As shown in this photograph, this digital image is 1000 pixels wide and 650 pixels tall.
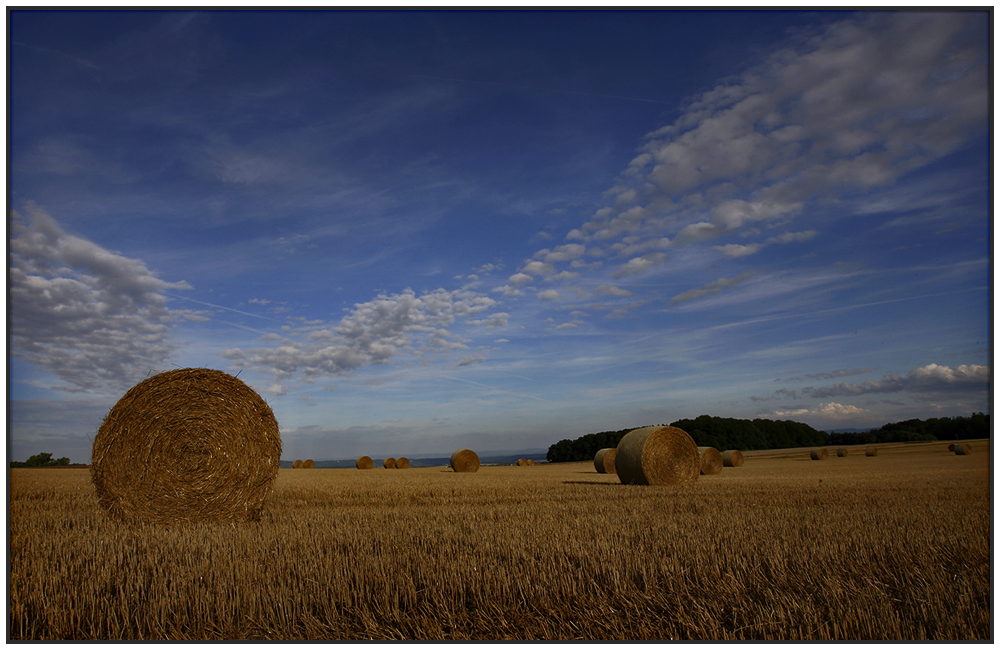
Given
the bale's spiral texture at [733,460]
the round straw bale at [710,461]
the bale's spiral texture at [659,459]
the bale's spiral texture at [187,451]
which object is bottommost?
the bale's spiral texture at [733,460]

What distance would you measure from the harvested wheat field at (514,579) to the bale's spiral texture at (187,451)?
0.87 metres

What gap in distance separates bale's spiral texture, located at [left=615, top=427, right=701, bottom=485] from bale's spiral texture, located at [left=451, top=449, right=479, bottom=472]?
1210 centimetres

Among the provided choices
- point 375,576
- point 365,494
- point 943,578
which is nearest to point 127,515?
point 365,494

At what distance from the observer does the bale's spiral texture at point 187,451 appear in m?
7.48

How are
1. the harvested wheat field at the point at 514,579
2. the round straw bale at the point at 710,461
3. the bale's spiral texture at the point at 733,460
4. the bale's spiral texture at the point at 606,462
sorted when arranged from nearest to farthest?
the harvested wheat field at the point at 514,579, the round straw bale at the point at 710,461, the bale's spiral texture at the point at 606,462, the bale's spiral texture at the point at 733,460

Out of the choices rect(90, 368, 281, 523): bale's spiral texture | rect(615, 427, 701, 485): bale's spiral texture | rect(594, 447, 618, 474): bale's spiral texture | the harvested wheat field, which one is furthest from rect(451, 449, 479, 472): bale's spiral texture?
the harvested wheat field

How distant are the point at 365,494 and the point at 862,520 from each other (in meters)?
8.06

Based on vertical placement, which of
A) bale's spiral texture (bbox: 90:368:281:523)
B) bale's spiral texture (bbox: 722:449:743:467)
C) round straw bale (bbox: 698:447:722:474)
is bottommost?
bale's spiral texture (bbox: 722:449:743:467)

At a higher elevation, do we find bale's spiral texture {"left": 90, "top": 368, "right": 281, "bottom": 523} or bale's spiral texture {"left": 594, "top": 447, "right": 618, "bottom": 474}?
bale's spiral texture {"left": 90, "top": 368, "right": 281, "bottom": 523}

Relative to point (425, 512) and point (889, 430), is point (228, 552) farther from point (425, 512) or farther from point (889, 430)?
point (889, 430)

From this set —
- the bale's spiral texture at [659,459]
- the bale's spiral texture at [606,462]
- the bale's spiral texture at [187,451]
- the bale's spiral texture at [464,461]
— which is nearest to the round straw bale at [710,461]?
the bale's spiral texture at [606,462]

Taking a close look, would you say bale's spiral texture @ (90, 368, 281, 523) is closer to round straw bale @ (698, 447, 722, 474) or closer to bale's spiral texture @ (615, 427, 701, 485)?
bale's spiral texture @ (615, 427, 701, 485)

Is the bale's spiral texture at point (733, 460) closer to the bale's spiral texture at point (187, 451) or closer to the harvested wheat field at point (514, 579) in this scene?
the harvested wheat field at point (514, 579)

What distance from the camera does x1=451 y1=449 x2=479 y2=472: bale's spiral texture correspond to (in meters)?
25.8
